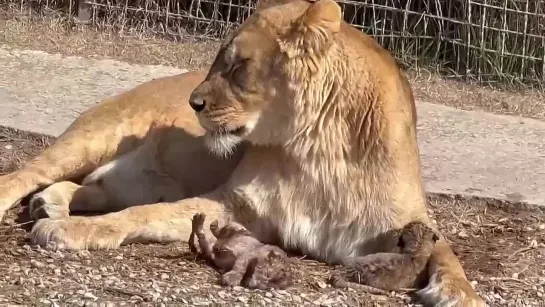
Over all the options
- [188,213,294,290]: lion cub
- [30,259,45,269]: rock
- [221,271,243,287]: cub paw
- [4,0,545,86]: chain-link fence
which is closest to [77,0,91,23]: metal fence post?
[4,0,545,86]: chain-link fence

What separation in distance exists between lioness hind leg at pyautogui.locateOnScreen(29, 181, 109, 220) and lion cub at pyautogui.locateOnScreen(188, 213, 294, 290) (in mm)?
608

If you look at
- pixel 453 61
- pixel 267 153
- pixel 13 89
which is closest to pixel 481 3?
pixel 453 61

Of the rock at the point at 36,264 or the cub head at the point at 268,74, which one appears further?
the cub head at the point at 268,74

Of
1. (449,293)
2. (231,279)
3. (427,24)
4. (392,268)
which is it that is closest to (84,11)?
(427,24)

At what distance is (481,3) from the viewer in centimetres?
721

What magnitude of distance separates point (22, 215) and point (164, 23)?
4.09 metres

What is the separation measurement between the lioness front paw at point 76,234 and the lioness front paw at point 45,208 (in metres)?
0.18

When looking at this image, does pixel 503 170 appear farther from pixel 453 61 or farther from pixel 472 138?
pixel 453 61

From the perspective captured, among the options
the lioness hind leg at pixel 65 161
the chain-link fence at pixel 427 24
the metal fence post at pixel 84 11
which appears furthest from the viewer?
the metal fence post at pixel 84 11

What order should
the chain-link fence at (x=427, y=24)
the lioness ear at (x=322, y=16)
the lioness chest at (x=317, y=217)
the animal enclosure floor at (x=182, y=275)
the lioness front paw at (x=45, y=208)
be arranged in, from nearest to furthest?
the animal enclosure floor at (x=182, y=275), the lioness ear at (x=322, y=16), the lioness chest at (x=317, y=217), the lioness front paw at (x=45, y=208), the chain-link fence at (x=427, y=24)

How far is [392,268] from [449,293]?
0.23 metres

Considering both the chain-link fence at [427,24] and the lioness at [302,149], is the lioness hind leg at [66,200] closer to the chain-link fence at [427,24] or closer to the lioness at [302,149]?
the lioness at [302,149]

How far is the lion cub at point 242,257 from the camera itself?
11.0 feet

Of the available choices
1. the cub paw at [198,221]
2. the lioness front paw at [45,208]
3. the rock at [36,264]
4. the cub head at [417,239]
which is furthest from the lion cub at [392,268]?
the lioness front paw at [45,208]
